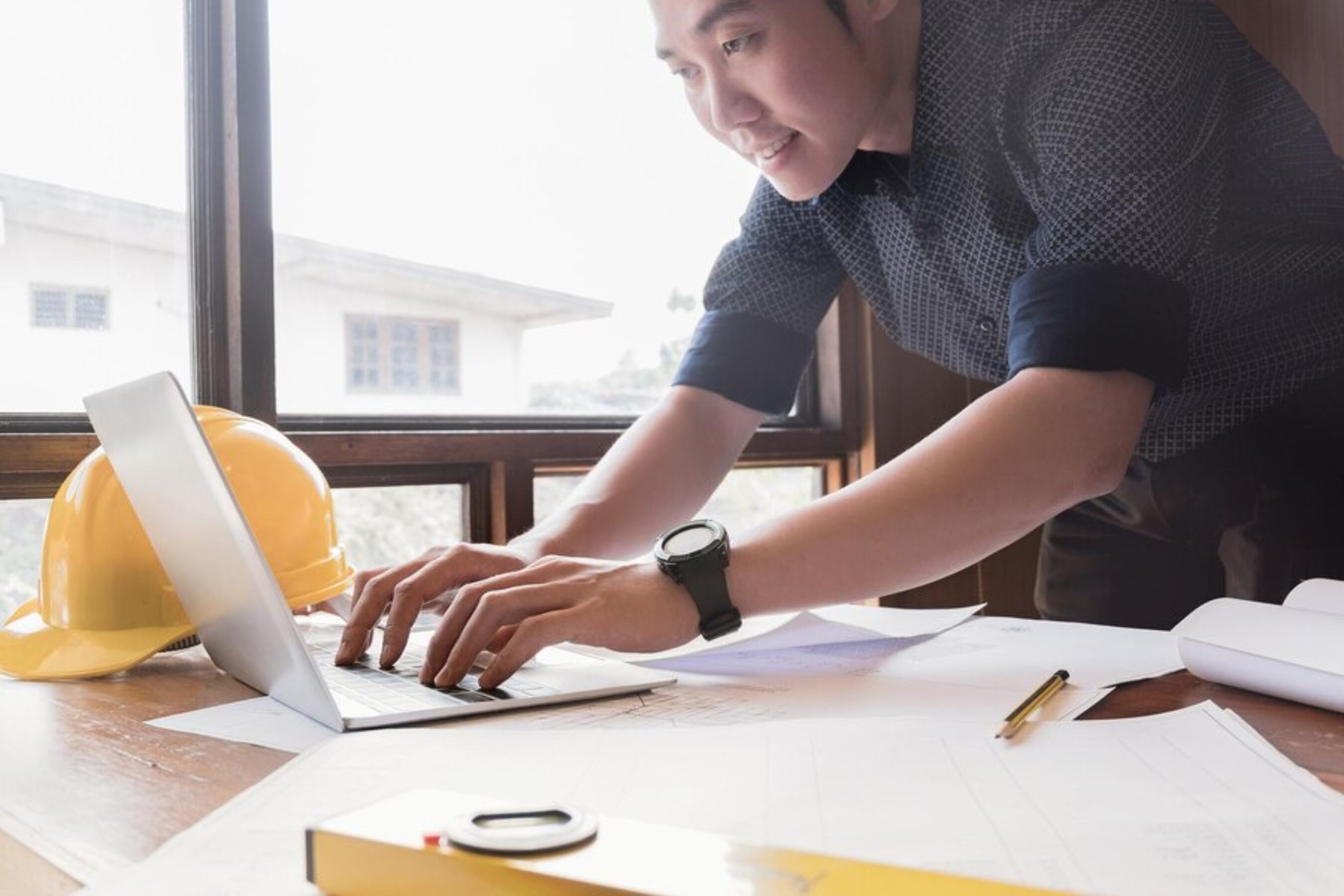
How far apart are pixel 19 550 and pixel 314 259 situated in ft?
1.84

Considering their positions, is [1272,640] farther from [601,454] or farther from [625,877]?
[601,454]

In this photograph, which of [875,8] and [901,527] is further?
[875,8]

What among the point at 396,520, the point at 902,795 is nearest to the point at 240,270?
the point at 396,520

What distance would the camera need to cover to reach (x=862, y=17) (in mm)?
1111

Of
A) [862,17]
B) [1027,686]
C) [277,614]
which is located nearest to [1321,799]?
[1027,686]

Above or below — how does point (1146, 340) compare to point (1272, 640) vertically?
above

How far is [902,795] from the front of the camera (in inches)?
18.3

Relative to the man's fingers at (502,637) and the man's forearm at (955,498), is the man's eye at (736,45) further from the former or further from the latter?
the man's fingers at (502,637)

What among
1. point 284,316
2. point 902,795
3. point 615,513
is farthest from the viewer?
point 284,316

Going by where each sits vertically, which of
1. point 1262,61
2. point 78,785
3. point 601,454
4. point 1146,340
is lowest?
point 78,785

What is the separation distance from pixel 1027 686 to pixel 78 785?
22.3 inches

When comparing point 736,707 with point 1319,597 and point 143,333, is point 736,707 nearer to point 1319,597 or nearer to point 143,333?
point 1319,597

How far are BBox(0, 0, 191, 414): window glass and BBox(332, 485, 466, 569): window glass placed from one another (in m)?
0.28

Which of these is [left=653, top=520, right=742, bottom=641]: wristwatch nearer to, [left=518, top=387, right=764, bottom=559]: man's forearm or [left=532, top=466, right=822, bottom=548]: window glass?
[left=518, top=387, right=764, bottom=559]: man's forearm
